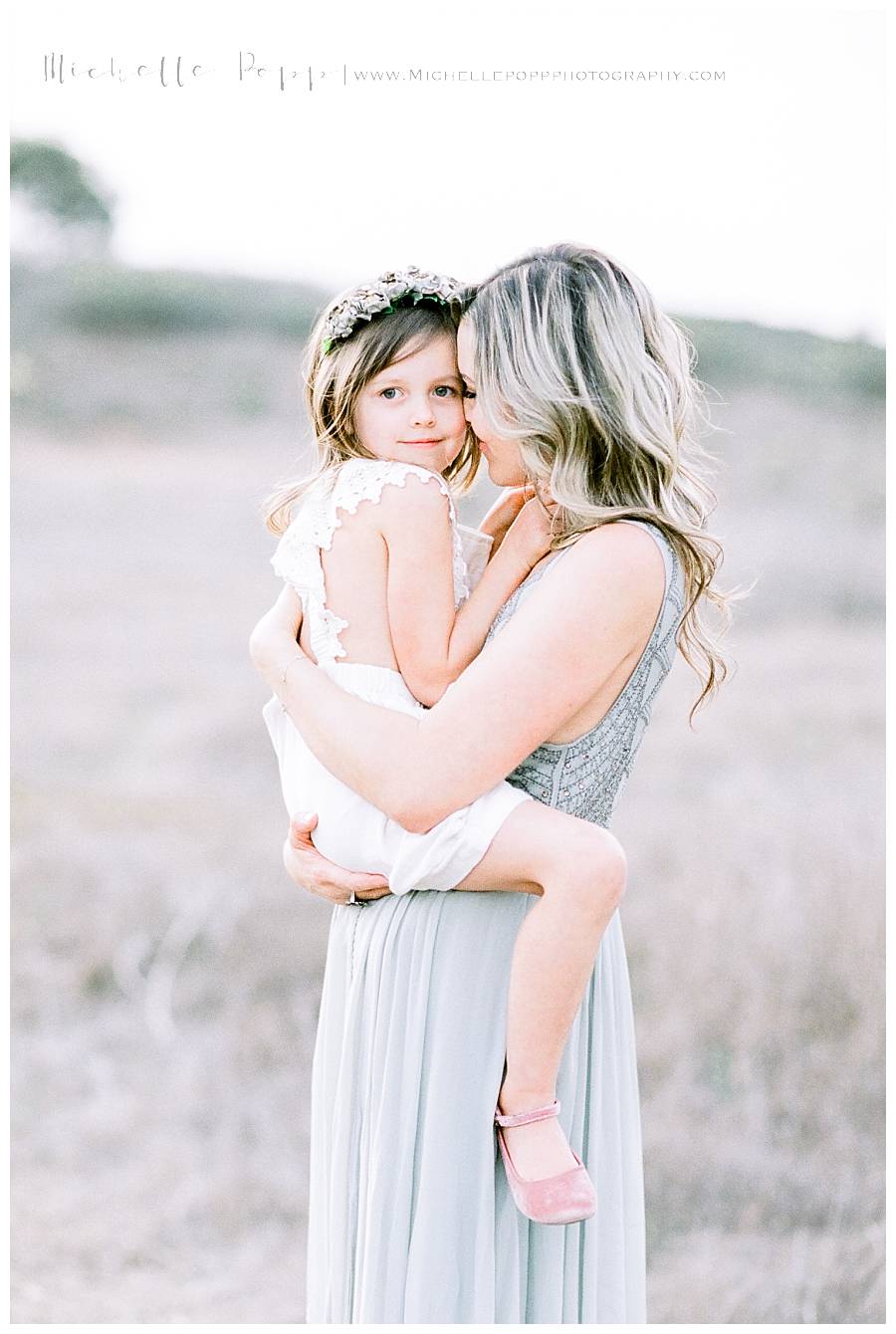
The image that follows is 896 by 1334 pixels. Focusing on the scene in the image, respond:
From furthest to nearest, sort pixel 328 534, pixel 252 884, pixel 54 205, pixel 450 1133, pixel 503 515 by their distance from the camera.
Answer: pixel 54 205, pixel 252 884, pixel 503 515, pixel 328 534, pixel 450 1133

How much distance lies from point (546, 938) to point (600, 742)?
0.79 ft

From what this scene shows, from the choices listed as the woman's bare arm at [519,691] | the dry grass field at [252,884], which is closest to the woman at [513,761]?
the woman's bare arm at [519,691]

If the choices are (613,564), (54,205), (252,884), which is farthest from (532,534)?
(54,205)

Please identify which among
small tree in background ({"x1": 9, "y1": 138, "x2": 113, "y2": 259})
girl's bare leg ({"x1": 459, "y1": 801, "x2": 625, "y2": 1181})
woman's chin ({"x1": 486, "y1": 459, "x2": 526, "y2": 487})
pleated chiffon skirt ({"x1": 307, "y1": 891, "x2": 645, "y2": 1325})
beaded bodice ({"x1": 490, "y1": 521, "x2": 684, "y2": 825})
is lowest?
pleated chiffon skirt ({"x1": 307, "y1": 891, "x2": 645, "y2": 1325})

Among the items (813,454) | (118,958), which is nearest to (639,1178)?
(118,958)

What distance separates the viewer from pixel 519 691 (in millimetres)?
1427

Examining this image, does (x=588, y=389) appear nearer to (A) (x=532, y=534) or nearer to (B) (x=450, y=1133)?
(A) (x=532, y=534)

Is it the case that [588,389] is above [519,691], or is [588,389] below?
above

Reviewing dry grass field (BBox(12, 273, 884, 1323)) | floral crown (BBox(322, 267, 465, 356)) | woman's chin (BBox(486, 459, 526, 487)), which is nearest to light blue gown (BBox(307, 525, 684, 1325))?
woman's chin (BBox(486, 459, 526, 487))

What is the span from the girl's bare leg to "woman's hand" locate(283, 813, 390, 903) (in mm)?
145

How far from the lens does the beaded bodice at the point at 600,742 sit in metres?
1.53

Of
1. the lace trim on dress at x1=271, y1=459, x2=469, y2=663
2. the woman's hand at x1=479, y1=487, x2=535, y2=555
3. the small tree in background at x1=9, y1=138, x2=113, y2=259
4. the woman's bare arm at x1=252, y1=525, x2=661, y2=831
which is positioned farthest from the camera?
the small tree in background at x1=9, y1=138, x2=113, y2=259

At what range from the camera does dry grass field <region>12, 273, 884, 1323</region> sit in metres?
4.30

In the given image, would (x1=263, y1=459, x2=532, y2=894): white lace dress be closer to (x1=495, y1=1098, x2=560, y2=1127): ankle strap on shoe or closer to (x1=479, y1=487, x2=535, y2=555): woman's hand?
(x1=479, y1=487, x2=535, y2=555): woman's hand
